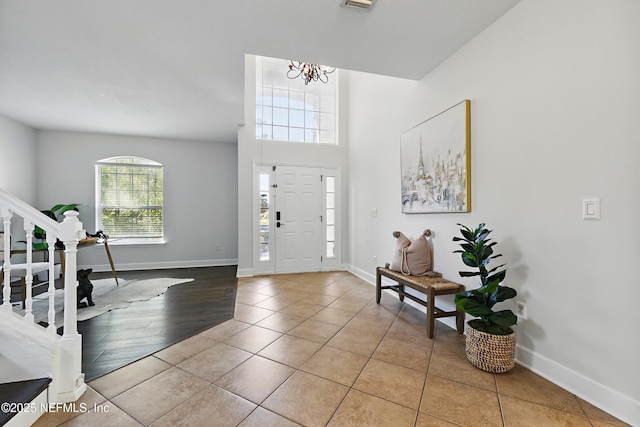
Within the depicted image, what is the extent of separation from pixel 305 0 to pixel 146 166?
4.76 m

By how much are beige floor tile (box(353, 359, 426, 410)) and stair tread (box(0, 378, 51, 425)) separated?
1.69 meters

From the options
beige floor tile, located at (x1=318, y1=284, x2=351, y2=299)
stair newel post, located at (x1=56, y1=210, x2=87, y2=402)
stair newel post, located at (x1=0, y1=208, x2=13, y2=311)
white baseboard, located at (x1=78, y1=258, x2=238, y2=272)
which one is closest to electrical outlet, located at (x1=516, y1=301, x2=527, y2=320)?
beige floor tile, located at (x1=318, y1=284, x2=351, y2=299)

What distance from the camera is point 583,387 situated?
158 centimetres

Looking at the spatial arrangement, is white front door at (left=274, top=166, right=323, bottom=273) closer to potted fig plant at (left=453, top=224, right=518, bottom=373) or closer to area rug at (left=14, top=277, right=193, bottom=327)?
area rug at (left=14, top=277, right=193, bottom=327)

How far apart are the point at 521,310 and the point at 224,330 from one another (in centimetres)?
242

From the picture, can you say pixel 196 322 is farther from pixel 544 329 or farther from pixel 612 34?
pixel 612 34

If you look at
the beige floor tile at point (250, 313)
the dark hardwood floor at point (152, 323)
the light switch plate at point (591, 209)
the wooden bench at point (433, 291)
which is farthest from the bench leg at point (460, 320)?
the dark hardwood floor at point (152, 323)

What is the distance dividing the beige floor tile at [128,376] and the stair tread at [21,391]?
0.28 meters

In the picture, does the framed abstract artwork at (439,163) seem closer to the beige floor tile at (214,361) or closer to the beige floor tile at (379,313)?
the beige floor tile at (379,313)

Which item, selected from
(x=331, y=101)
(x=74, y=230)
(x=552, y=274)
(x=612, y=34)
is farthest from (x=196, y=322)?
(x=331, y=101)

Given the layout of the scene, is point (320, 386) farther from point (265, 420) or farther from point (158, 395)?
point (158, 395)

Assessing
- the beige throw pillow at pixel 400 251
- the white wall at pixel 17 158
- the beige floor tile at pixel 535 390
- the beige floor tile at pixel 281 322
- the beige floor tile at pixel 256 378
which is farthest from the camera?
the white wall at pixel 17 158

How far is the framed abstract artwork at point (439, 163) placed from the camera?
2.39 metres

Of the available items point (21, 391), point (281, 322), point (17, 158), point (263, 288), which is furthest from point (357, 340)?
point (17, 158)
